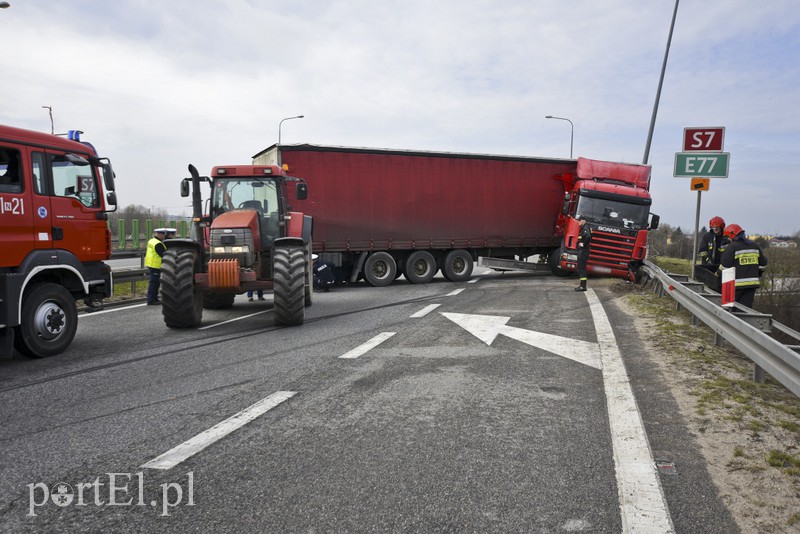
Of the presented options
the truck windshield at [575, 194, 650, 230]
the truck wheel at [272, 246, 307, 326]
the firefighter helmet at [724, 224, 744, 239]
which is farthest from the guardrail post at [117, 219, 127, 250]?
the firefighter helmet at [724, 224, 744, 239]

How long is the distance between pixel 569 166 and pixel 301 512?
17656 mm

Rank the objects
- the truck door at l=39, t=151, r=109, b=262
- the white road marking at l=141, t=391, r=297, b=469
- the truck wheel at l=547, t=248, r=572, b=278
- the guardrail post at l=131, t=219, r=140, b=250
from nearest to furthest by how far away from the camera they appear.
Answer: the white road marking at l=141, t=391, r=297, b=469 < the truck door at l=39, t=151, r=109, b=262 < the truck wheel at l=547, t=248, r=572, b=278 < the guardrail post at l=131, t=219, r=140, b=250

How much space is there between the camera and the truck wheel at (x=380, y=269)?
16.6 meters

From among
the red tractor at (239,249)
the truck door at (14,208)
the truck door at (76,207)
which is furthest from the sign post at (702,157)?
the truck door at (14,208)

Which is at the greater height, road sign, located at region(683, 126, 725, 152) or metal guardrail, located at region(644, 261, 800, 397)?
road sign, located at region(683, 126, 725, 152)

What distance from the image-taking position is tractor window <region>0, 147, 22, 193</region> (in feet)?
21.5

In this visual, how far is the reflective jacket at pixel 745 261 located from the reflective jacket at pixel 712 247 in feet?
11.5

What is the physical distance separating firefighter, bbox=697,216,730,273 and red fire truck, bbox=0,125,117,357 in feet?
37.9

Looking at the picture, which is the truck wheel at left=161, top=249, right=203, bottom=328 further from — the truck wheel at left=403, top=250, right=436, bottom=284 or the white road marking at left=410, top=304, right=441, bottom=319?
the truck wheel at left=403, top=250, right=436, bottom=284

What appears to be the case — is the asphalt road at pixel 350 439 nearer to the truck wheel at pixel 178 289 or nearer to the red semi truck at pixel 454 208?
the truck wheel at pixel 178 289

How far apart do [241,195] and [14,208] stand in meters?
4.12

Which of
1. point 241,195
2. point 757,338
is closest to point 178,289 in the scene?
point 241,195

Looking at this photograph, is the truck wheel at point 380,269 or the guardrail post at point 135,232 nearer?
the truck wheel at point 380,269

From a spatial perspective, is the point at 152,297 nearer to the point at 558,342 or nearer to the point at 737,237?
the point at 558,342
